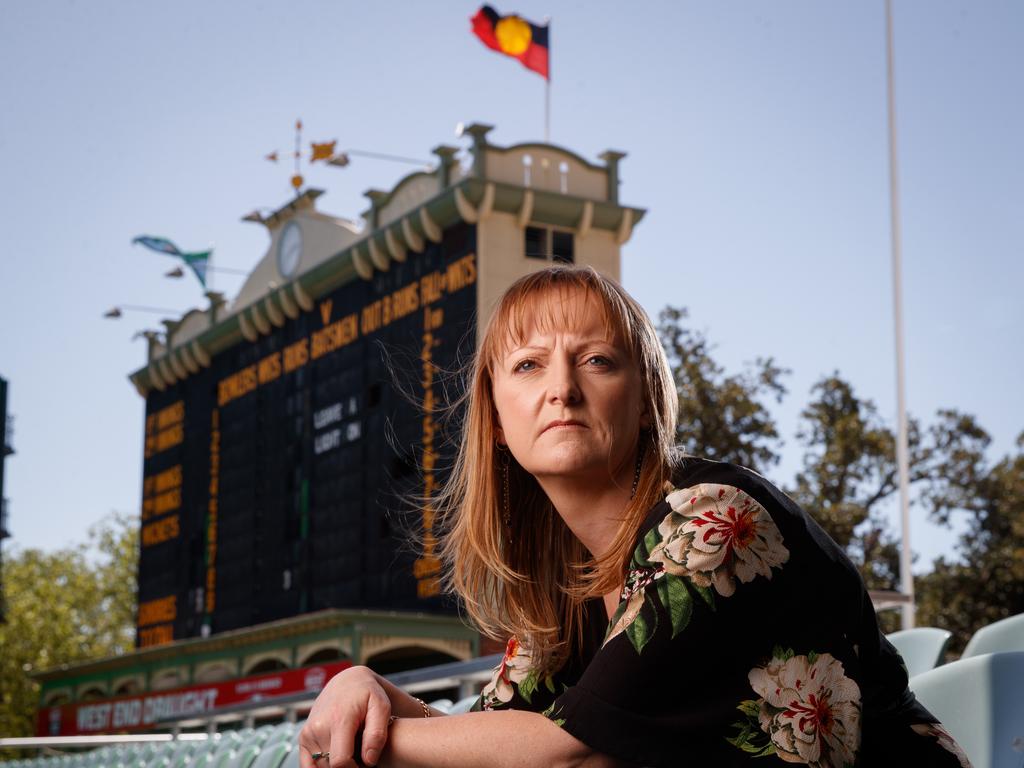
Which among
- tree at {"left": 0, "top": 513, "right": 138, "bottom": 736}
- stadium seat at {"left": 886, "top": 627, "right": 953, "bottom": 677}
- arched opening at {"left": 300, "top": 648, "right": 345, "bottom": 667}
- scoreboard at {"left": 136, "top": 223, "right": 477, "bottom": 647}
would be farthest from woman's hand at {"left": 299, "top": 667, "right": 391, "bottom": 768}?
tree at {"left": 0, "top": 513, "right": 138, "bottom": 736}

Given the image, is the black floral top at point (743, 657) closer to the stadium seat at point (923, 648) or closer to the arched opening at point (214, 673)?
the stadium seat at point (923, 648)

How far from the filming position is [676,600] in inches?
54.5

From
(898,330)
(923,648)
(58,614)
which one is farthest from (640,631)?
(58,614)

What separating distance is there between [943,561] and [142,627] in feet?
41.8

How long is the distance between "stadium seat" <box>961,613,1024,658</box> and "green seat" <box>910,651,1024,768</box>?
0.85m

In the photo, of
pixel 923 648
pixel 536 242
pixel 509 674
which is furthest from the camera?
pixel 536 242

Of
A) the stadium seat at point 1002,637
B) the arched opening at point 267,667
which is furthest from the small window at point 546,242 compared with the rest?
the stadium seat at point 1002,637

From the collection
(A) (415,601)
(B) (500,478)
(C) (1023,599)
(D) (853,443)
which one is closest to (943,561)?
(C) (1023,599)

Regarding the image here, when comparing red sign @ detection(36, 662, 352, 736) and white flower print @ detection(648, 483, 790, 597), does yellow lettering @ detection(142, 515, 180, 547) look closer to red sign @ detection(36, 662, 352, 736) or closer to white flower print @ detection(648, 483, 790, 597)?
red sign @ detection(36, 662, 352, 736)

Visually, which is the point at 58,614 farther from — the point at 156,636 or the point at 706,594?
the point at 706,594

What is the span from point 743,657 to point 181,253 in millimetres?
29329

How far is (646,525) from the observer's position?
1.50 meters

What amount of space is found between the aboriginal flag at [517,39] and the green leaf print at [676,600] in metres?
20.5

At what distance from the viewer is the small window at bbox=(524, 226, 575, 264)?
17505 mm
